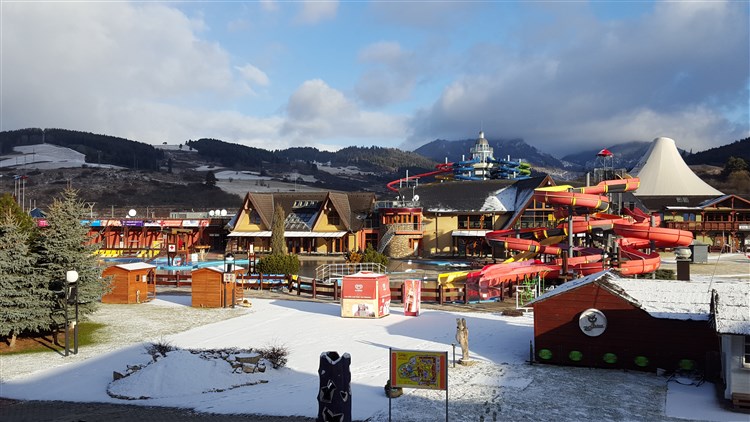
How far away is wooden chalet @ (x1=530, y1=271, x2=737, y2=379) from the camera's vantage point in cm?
1797

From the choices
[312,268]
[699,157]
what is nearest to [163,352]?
[312,268]

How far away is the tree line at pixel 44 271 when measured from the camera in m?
22.0

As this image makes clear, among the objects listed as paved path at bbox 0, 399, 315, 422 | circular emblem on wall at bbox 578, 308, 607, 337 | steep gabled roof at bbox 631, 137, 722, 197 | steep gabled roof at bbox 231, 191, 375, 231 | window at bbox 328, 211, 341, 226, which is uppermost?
steep gabled roof at bbox 631, 137, 722, 197

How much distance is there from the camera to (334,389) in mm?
11633

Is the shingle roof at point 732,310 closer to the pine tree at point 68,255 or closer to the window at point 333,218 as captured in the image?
the pine tree at point 68,255

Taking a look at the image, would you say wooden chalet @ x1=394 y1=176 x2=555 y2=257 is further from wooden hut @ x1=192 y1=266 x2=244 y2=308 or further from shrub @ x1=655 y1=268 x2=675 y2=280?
wooden hut @ x1=192 y1=266 x2=244 y2=308

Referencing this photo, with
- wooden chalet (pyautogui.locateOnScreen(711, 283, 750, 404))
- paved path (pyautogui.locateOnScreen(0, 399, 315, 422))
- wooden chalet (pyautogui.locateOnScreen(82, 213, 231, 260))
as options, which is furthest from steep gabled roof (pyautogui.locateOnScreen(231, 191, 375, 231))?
wooden chalet (pyautogui.locateOnScreen(711, 283, 750, 404))

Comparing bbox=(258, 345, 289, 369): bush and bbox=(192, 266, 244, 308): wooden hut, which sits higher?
bbox=(192, 266, 244, 308): wooden hut

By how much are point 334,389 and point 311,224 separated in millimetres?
56043

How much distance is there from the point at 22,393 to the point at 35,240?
9.26m

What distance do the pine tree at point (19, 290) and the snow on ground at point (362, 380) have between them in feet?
4.56

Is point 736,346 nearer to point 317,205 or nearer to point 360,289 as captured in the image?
point 360,289

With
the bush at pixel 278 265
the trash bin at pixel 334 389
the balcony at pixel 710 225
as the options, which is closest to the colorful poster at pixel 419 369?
the trash bin at pixel 334 389

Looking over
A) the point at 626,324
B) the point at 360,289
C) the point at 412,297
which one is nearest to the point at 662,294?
the point at 626,324
